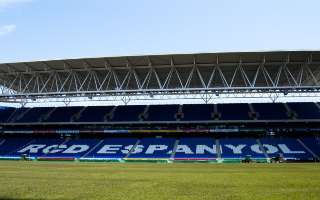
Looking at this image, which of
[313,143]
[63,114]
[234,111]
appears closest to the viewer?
[313,143]

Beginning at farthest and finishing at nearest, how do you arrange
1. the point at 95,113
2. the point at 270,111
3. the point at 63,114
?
the point at 63,114
the point at 95,113
the point at 270,111

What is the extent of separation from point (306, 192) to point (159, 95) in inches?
1637

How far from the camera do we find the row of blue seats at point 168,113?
60.0m

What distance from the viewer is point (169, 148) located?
185ft

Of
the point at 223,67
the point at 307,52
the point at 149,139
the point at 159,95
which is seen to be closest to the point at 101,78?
the point at 159,95

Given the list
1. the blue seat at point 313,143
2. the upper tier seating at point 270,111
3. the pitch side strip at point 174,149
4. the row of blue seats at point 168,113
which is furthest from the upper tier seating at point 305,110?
the pitch side strip at point 174,149

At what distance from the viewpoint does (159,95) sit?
177 ft

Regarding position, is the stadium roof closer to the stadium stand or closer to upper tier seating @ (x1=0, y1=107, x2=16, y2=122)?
A: the stadium stand

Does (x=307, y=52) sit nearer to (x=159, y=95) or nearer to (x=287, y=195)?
(x=159, y=95)

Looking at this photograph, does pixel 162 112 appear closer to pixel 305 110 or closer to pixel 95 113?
pixel 95 113

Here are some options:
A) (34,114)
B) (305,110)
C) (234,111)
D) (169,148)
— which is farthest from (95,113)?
(305,110)

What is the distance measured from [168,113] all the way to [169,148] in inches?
355

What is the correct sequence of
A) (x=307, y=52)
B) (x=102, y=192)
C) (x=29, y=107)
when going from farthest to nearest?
(x=29, y=107), (x=307, y=52), (x=102, y=192)

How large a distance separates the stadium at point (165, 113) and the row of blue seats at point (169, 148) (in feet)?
0.46
